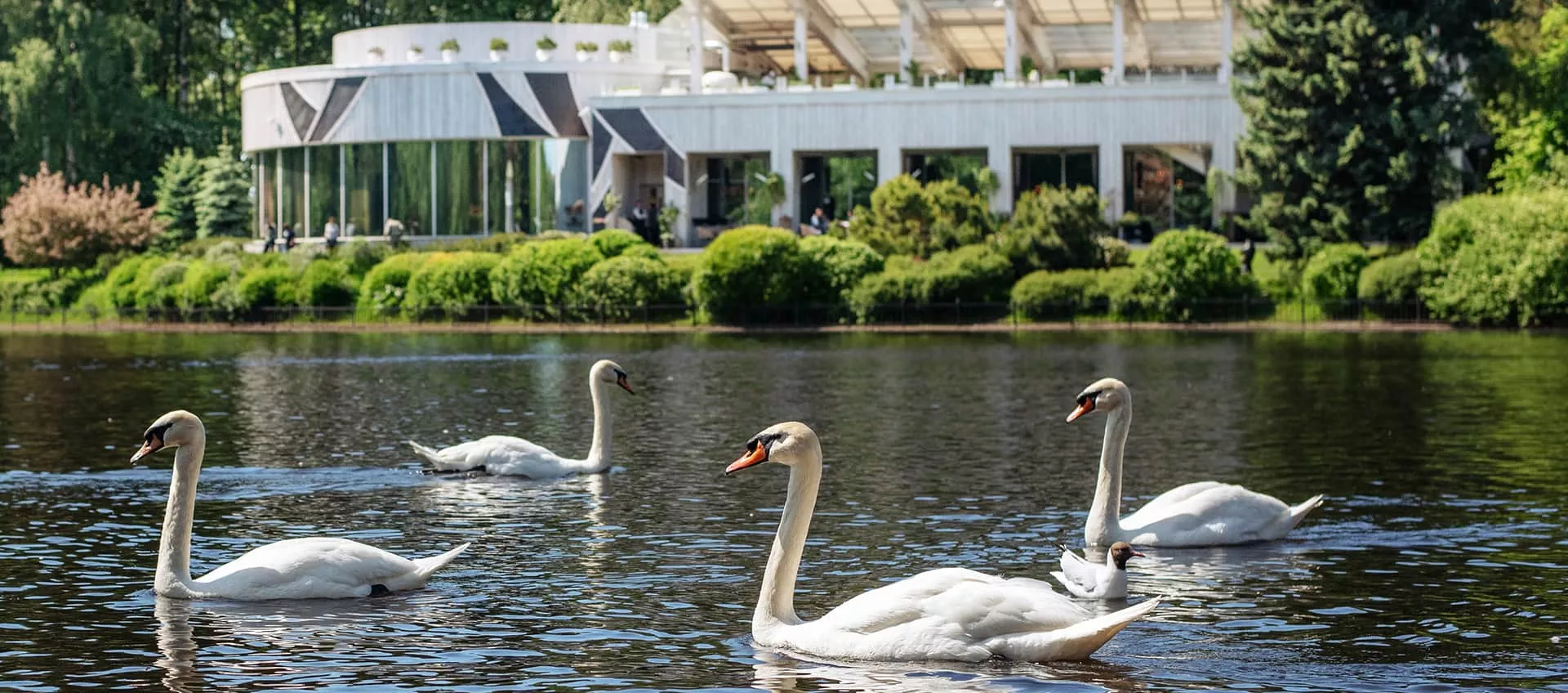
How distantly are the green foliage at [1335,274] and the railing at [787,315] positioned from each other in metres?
0.81

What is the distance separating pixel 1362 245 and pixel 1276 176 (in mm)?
3097

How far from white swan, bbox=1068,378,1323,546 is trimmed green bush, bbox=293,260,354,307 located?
54853mm

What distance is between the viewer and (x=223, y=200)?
295 feet

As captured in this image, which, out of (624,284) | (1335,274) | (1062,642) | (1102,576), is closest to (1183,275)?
(1335,274)

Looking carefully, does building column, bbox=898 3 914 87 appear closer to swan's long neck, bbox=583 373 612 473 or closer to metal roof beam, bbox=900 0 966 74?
metal roof beam, bbox=900 0 966 74

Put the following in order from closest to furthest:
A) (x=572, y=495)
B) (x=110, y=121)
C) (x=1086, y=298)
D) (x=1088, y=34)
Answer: (x=572, y=495)
(x=1086, y=298)
(x=1088, y=34)
(x=110, y=121)

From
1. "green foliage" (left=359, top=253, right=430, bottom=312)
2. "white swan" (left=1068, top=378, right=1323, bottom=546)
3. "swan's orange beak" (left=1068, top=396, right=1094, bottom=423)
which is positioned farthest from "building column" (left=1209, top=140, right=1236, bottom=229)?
"swan's orange beak" (left=1068, top=396, right=1094, bottom=423)

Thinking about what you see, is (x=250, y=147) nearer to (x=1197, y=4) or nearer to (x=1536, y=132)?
(x=1197, y=4)

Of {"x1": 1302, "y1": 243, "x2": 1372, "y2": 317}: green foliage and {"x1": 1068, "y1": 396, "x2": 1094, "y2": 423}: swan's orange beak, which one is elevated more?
{"x1": 1302, "y1": 243, "x2": 1372, "y2": 317}: green foliage

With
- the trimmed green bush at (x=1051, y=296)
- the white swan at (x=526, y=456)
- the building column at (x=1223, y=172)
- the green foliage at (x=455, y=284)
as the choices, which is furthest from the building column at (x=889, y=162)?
the white swan at (x=526, y=456)

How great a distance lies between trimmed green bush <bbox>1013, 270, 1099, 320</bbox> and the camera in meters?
62.1

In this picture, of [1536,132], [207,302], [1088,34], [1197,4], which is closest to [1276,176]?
[1536,132]

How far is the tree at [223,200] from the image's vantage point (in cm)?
8975

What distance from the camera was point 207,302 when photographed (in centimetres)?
7244
